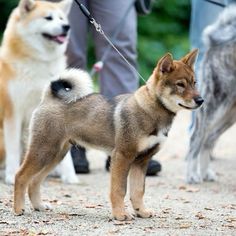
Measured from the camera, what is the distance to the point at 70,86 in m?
4.93

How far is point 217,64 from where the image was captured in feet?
21.7

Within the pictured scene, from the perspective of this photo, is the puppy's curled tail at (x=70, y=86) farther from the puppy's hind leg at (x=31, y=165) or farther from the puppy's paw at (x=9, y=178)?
the puppy's paw at (x=9, y=178)

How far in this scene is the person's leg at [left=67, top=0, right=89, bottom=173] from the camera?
Answer: 7102 mm

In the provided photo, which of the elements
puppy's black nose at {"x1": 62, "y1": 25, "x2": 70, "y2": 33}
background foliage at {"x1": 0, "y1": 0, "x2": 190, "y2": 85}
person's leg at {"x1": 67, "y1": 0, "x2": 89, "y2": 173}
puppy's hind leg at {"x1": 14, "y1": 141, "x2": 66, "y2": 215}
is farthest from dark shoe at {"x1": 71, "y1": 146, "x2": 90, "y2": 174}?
background foliage at {"x1": 0, "y1": 0, "x2": 190, "y2": 85}

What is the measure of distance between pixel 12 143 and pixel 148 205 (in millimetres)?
1595

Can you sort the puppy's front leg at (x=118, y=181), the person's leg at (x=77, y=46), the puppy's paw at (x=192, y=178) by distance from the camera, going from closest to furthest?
the puppy's front leg at (x=118, y=181)
the puppy's paw at (x=192, y=178)
the person's leg at (x=77, y=46)

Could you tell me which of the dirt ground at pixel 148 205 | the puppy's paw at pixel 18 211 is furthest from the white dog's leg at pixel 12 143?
the puppy's paw at pixel 18 211

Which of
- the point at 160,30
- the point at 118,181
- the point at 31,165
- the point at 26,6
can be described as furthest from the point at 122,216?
the point at 160,30

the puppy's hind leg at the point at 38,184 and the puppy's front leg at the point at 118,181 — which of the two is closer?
the puppy's front leg at the point at 118,181

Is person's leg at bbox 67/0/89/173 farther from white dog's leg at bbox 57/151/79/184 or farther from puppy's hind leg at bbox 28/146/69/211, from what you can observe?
puppy's hind leg at bbox 28/146/69/211

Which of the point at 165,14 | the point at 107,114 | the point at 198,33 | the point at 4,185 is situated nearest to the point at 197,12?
the point at 198,33

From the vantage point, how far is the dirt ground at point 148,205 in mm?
4430

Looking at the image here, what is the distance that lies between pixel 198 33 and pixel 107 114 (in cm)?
385

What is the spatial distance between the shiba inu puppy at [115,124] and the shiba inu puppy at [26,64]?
1466 mm
